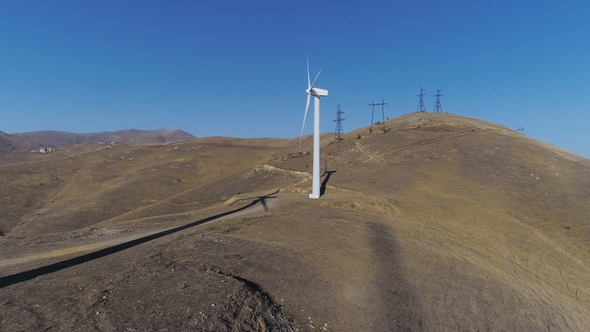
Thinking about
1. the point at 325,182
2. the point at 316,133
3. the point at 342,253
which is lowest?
the point at 342,253

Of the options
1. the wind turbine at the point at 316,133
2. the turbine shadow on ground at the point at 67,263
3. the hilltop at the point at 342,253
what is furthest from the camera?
the wind turbine at the point at 316,133

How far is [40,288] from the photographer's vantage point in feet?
37.4

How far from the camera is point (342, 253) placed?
18.5 m

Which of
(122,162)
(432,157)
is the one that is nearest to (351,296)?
(432,157)

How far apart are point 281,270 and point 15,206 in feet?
182

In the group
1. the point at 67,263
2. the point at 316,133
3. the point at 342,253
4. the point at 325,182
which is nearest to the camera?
the point at 67,263

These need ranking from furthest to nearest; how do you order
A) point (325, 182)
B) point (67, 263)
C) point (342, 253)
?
point (325, 182) < point (342, 253) < point (67, 263)

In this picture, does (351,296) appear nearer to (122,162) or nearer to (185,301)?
(185,301)

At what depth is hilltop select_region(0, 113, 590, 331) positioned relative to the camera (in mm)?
11242

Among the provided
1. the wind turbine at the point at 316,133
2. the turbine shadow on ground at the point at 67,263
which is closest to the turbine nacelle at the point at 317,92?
the wind turbine at the point at 316,133

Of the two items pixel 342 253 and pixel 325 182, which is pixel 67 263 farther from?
pixel 325 182

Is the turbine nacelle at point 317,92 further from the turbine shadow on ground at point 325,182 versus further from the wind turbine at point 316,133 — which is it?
the turbine shadow on ground at point 325,182

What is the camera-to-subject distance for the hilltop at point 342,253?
36.9 ft

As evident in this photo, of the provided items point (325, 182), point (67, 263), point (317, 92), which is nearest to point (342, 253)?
point (67, 263)
